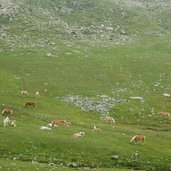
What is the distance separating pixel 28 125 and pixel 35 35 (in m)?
57.3

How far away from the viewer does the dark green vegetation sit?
2017 inches

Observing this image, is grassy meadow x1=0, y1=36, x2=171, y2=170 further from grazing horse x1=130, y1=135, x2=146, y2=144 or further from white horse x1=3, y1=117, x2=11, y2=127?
white horse x1=3, y1=117, x2=11, y2=127

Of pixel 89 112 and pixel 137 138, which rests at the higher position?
pixel 89 112

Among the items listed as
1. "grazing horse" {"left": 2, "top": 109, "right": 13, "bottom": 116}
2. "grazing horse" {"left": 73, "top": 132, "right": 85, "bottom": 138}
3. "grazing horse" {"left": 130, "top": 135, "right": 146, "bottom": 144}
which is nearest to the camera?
"grazing horse" {"left": 73, "top": 132, "right": 85, "bottom": 138}

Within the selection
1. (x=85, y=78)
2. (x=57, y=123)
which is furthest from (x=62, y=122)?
(x=85, y=78)

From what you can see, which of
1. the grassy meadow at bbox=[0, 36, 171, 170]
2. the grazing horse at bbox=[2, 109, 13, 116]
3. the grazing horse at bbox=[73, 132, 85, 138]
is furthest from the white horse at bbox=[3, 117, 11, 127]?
the grazing horse at bbox=[73, 132, 85, 138]

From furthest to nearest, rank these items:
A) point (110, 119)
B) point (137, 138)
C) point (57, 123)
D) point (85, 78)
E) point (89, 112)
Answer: point (85, 78) → point (89, 112) → point (110, 119) → point (57, 123) → point (137, 138)

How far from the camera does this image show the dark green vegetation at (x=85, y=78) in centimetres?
5123

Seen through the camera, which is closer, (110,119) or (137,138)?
(137,138)

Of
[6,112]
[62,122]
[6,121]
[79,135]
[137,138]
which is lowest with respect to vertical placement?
[79,135]

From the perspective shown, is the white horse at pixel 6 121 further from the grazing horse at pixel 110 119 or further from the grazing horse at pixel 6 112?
the grazing horse at pixel 110 119

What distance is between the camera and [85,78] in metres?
87.0

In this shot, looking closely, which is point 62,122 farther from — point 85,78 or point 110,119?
point 85,78

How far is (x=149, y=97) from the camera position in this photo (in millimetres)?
79438
